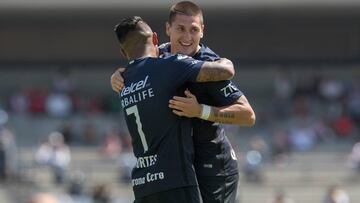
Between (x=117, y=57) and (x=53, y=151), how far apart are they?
8.61m

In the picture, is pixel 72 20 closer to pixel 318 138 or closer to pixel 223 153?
pixel 318 138

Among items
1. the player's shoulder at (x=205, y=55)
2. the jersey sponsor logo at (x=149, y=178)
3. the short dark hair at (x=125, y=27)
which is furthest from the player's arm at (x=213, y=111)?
the short dark hair at (x=125, y=27)

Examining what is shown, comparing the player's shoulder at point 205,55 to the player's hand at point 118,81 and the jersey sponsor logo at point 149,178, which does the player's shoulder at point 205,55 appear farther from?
the jersey sponsor logo at point 149,178

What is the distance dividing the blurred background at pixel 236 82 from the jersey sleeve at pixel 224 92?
11.7 meters

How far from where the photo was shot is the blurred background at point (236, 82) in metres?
22.1

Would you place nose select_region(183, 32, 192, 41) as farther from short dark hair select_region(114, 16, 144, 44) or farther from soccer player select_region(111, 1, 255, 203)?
short dark hair select_region(114, 16, 144, 44)

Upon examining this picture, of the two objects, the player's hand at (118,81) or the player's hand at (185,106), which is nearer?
the player's hand at (185,106)

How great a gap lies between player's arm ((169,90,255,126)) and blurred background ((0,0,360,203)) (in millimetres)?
11730

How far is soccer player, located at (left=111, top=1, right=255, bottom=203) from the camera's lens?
6266 millimetres

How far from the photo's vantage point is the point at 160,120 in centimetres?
627

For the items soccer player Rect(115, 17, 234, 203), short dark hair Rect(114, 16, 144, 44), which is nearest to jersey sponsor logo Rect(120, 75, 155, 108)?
soccer player Rect(115, 17, 234, 203)

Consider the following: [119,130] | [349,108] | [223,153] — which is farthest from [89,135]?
[223,153]

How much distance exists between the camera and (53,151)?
74.7 feet

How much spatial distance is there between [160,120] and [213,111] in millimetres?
291
